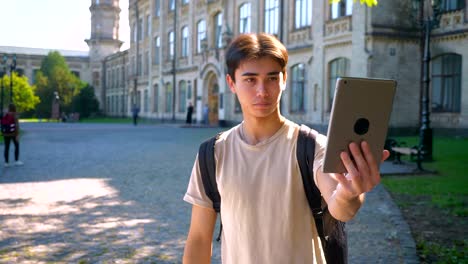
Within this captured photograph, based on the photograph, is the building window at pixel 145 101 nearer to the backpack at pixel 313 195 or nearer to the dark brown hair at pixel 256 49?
the backpack at pixel 313 195

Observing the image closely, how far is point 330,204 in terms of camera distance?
191cm

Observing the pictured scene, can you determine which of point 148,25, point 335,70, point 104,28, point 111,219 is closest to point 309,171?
point 111,219

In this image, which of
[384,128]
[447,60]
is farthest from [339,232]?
[447,60]

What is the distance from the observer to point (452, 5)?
23188mm

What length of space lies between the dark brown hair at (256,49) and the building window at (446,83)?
2263 cm

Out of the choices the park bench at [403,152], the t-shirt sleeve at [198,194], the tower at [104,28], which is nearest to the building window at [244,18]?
the park bench at [403,152]

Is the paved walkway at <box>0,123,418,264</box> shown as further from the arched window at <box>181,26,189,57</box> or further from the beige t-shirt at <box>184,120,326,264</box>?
the arched window at <box>181,26,189,57</box>

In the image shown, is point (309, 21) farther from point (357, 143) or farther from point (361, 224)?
point (357, 143)

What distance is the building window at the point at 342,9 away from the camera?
82.9 feet

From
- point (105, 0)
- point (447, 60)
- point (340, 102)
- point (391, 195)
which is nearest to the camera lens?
point (340, 102)

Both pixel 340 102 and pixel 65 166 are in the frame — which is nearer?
pixel 340 102

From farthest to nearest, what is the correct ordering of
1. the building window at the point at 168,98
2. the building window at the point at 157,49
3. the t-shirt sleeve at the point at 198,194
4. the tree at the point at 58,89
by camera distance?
the tree at the point at 58,89, the building window at the point at 157,49, the building window at the point at 168,98, the t-shirt sleeve at the point at 198,194

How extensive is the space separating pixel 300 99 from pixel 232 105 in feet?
27.6

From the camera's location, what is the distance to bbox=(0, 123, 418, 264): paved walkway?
582 centimetres
